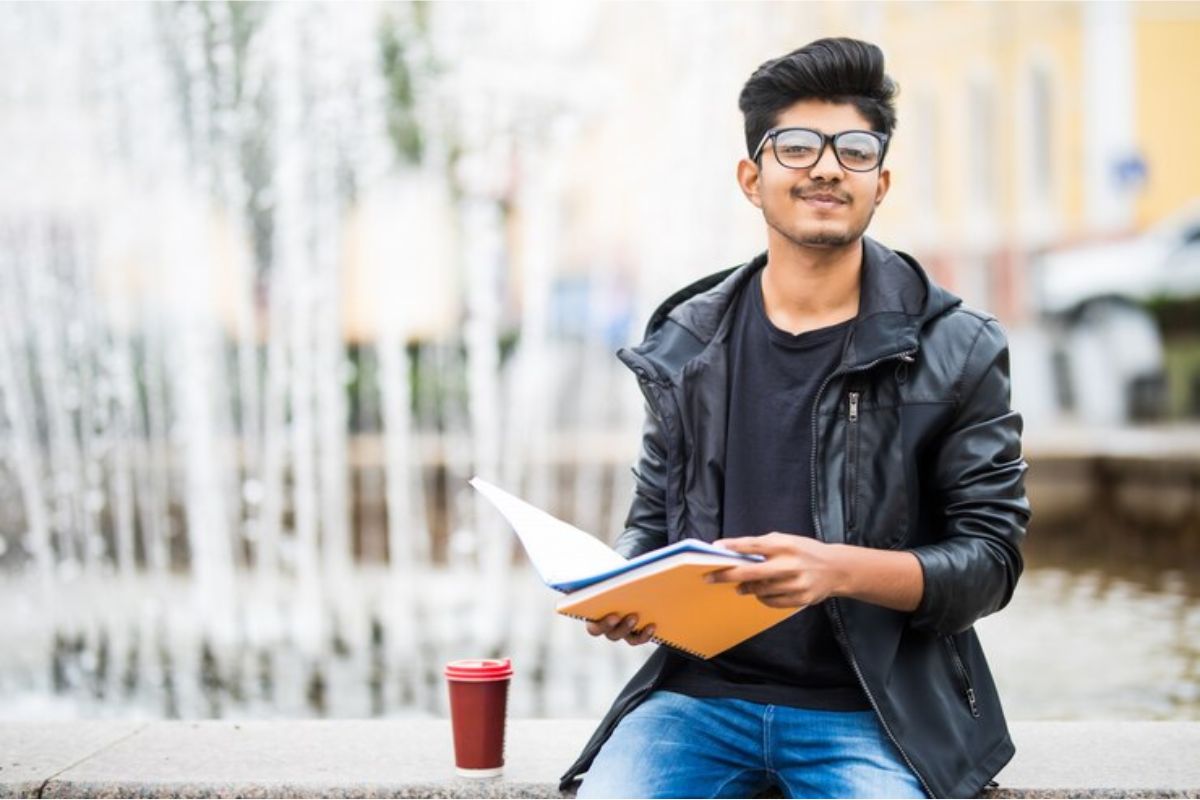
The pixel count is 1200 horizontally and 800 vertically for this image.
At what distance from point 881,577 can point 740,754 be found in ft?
1.33

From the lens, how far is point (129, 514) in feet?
35.3

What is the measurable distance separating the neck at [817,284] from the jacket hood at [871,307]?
0.09 feet

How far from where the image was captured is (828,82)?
2.61 meters

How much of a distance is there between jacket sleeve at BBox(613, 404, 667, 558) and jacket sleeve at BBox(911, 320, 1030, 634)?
1.53 ft

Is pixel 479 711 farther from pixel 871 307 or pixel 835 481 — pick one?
pixel 871 307

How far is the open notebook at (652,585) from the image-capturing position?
7.24 ft

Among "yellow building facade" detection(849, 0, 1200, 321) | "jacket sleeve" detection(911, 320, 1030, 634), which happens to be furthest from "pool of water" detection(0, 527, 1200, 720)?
"yellow building facade" detection(849, 0, 1200, 321)

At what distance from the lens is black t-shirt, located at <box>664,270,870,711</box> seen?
2572 millimetres

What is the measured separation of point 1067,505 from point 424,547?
4019 millimetres

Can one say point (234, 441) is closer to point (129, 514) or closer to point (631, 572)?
point (129, 514)

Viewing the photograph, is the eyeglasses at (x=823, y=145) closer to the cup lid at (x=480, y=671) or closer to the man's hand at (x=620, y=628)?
the man's hand at (x=620, y=628)

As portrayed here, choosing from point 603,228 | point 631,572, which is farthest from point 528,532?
point 603,228

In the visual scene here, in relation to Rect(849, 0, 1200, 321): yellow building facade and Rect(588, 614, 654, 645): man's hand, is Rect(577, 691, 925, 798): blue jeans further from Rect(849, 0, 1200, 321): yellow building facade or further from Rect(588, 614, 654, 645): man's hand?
Rect(849, 0, 1200, 321): yellow building facade

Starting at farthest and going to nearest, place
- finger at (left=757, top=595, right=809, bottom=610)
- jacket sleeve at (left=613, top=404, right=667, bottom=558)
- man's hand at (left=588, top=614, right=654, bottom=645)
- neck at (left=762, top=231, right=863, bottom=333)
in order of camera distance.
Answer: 1. jacket sleeve at (left=613, top=404, right=667, bottom=558)
2. neck at (left=762, top=231, right=863, bottom=333)
3. man's hand at (left=588, top=614, right=654, bottom=645)
4. finger at (left=757, top=595, right=809, bottom=610)
